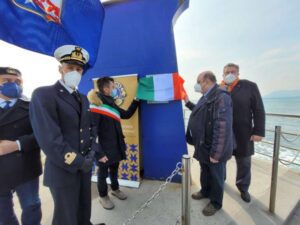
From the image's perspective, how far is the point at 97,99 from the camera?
2053mm

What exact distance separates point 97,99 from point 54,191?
1031 millimetres

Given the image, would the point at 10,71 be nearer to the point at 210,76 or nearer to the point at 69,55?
the point at 69,55

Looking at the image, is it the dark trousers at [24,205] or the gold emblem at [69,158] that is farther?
the dark trousers at [24,205]

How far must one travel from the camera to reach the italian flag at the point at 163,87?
2.68 metres

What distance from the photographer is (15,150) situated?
1435 mm

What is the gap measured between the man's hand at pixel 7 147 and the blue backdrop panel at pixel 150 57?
6.01 feet

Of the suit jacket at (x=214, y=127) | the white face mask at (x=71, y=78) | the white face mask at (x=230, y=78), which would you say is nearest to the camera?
the white face mask at (x=71, y=78)

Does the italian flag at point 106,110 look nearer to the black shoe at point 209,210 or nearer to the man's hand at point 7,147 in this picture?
the man's hand at point 7,147

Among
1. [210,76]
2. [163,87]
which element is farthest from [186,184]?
[163,87]

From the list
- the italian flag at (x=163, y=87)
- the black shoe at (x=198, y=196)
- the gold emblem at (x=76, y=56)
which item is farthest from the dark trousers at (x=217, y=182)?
the gold emblem at (x=76, y=56)

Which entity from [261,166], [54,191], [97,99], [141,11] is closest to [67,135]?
[54,191]

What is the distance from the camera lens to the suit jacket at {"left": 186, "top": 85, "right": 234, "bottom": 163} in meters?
1.84

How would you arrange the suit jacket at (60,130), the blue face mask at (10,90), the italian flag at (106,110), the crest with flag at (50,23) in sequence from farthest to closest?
the italian flag at (106,110)
the crest with flag at (50,23)
the blue face mask at (10,90)
the suit jacket at (60,130)

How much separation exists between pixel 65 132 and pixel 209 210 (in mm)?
1850
